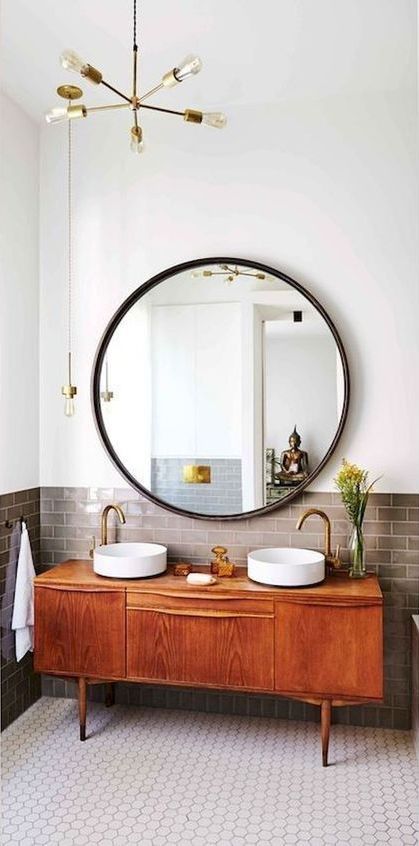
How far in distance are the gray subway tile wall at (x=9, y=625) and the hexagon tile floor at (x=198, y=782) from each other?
3.5 inches

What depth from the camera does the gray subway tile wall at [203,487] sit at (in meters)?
3.27

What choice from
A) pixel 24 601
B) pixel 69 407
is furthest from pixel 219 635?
pixel 69 407

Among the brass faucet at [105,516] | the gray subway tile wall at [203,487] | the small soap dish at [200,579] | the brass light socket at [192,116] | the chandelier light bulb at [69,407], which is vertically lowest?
the small soap dish at [200,579]

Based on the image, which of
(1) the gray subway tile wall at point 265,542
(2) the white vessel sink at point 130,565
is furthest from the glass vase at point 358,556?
(2) the white vessel sink at point 130,565

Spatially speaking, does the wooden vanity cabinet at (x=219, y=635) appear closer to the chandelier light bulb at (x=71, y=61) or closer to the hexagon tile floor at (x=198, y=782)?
the hexagon tile floor at (x=198, y=782)

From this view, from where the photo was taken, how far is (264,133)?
3291mm

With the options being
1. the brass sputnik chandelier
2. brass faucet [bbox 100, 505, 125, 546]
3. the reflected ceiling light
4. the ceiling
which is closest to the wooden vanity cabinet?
brass faucet [bbox 100, 505, 125, 546]

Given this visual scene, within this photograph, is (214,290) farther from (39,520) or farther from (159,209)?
(39,520)

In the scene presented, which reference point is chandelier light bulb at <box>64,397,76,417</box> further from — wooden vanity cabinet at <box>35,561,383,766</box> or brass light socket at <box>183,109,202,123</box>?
brass light socket at <box>183,109,202,123</box>

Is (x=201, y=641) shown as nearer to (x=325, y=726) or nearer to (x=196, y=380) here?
(x=325, y=726)

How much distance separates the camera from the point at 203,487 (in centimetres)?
329

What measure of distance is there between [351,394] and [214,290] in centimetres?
84

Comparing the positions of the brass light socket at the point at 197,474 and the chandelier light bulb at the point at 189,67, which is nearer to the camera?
the chandelier light bulb at the point at 189,67

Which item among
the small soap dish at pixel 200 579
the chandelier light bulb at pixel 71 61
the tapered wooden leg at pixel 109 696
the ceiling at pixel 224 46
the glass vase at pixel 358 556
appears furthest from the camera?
the tapered wooden leg at pixel 109 696
